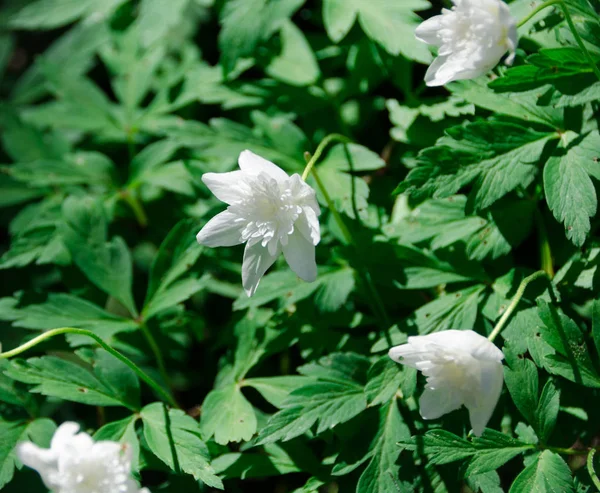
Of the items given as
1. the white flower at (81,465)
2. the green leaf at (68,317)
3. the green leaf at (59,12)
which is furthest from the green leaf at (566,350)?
the green leaf at (59,12)

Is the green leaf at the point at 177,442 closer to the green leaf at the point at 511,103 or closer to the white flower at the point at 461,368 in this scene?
the white flower at the point at 461,368

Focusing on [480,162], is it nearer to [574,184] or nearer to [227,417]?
[574,184]

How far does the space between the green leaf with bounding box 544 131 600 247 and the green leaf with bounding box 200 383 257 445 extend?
99 cm

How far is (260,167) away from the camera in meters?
1.58

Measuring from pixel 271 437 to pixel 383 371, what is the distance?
350mm

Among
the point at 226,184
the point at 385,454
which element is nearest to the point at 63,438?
the point at 226,184

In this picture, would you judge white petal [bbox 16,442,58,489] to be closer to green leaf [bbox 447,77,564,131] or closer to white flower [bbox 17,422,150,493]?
white flower [bbox 17,422,150,493]

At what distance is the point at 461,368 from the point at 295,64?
1.51 meters

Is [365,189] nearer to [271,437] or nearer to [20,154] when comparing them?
[271,437]

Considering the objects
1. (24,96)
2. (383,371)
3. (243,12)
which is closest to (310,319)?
(383,371)

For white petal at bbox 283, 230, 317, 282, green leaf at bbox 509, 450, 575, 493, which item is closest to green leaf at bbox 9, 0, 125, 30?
white petal at bbox 283, 230, 317, 282

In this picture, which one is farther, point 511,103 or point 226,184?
point 511,103

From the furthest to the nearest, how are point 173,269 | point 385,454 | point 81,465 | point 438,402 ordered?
point 173,269 < point 385,454 < point 438,402 < point 81,465

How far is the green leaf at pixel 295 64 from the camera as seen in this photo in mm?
2447
